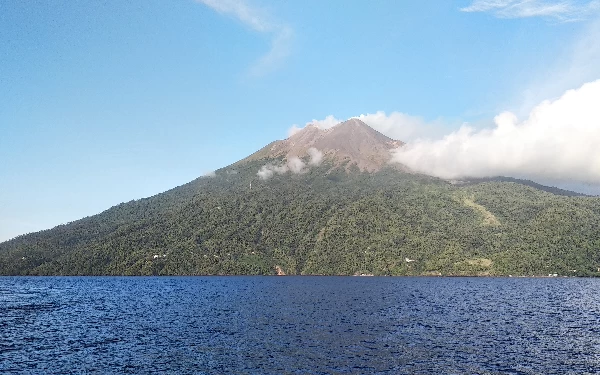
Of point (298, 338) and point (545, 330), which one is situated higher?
point (298, 338)

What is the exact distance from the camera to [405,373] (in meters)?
58.9

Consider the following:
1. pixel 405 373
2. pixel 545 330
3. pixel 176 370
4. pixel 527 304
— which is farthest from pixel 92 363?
pixel 527 304

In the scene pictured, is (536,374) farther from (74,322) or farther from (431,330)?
(74,322)

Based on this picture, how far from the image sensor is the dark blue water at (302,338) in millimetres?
62625

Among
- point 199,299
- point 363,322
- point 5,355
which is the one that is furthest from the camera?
point 199,299

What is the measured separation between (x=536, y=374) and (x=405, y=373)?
58.0 ft

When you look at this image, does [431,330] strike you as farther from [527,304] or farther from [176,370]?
[527,304]

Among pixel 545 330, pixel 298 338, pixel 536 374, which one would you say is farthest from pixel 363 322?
pixel 536 374

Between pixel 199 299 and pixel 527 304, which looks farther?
pixel 199 299

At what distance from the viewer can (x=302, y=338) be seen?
269 ft

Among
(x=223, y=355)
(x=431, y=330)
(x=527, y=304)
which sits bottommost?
(x=527, y=304)

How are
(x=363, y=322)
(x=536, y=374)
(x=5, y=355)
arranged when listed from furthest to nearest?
(x=363, y=322)
(x=5, y=355)
(x=536, y=374)

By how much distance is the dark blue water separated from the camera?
62.6 meters

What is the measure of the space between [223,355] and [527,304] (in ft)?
368
